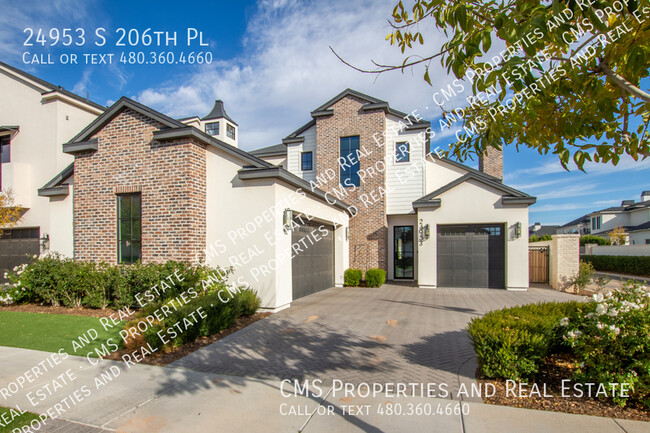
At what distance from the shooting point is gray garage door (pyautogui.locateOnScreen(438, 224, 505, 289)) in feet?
46.4

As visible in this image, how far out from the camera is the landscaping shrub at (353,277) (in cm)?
1559

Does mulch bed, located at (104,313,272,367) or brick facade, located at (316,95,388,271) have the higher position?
brick facade, located at (316,95,388,271)

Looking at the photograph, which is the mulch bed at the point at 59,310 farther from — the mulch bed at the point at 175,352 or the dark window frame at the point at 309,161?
the dark window frame at the point at 309,161

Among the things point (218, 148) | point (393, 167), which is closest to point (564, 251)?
point (393, 167)

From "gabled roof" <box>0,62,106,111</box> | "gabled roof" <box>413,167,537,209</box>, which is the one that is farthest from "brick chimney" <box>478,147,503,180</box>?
"gabled roof" <box>0,62,106,111</box>

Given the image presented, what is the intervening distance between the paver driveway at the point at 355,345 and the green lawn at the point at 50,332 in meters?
2.48

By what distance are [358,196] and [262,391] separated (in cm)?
1308

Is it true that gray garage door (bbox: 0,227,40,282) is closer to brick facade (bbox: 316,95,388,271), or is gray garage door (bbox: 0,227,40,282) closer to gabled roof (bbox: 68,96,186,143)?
gabled roof (bbox: 68,96,186,143)

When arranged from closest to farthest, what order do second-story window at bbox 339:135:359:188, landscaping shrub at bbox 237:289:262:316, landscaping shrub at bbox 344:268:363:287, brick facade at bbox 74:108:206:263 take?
landscaping shrub at bbox 237:289:262:316 < brick facade at bbox 74:108:206:263 < landscaping shrub at bbox 344:268:363:287 < second-story window at bbox 339:135:359:188

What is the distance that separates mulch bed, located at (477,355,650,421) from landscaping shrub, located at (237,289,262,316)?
543 cm

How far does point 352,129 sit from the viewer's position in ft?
55.7

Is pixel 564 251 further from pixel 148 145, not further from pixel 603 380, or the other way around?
pixel 148 145

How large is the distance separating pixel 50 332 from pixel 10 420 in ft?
13.9

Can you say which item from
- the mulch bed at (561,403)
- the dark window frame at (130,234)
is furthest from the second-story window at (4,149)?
the mulch bed at (561,403)
